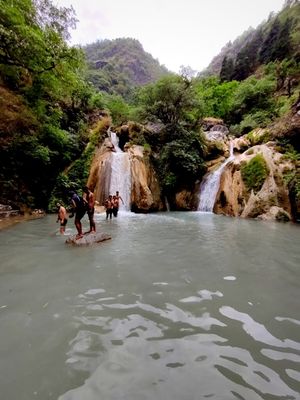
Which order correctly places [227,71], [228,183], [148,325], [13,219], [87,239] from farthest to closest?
[227,71]
[228,183]
[13,219]
[87,239]
[148,325]

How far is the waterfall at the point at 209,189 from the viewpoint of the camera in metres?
18.2

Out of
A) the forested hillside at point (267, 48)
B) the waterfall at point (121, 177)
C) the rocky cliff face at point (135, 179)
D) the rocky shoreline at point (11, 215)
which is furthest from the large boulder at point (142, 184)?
the forested hillside at point (267, 48)

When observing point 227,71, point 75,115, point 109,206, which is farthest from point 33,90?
point 227,71

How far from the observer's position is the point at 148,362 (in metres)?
2.73

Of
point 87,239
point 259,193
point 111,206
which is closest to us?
point 87,239

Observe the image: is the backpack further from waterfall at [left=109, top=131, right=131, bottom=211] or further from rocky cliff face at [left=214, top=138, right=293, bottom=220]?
rocky cliff face at [left=214, top=138, right=293, bottom=220]

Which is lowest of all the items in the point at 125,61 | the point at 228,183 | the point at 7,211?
the point at 7,211

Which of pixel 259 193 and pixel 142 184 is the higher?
pixel 142 184

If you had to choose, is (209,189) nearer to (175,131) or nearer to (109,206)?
(175,131)

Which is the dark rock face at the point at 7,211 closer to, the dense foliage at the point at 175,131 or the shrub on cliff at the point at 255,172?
the dense foliage at the point at 175,131

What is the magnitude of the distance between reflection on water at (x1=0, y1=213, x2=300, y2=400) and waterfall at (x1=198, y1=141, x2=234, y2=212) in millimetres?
11433

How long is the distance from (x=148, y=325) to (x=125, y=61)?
9440 centimetres

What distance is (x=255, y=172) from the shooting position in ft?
51.4

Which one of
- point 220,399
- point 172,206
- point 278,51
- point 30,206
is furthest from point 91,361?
point 278,51
